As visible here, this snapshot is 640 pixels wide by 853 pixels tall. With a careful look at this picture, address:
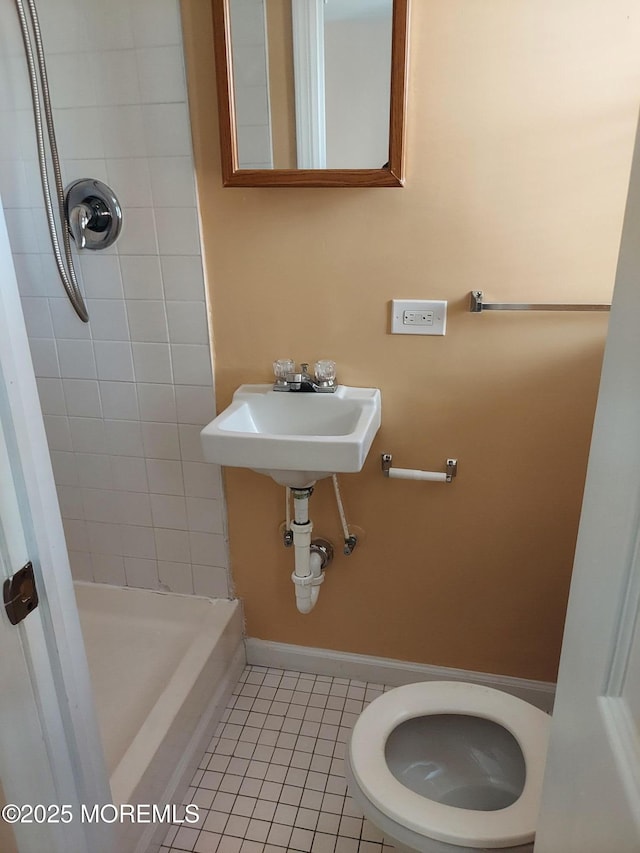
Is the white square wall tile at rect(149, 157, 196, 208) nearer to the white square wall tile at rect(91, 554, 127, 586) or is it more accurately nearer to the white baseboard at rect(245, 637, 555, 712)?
the white square wall tile at rect(91, 554, 127, 586)

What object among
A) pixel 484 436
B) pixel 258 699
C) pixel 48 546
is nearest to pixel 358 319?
pixel 484 436

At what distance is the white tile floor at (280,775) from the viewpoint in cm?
149

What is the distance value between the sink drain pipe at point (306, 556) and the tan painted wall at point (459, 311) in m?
0.08

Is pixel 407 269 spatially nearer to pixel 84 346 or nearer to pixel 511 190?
pixel 511 190

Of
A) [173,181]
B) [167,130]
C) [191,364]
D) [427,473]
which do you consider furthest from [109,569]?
[167,130]

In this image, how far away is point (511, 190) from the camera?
139 cm

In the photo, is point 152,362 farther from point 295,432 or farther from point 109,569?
point 109,569

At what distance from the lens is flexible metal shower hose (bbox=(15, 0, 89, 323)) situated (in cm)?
142

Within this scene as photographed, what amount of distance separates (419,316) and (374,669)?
3.69 ft

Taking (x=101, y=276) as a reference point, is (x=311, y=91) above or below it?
above

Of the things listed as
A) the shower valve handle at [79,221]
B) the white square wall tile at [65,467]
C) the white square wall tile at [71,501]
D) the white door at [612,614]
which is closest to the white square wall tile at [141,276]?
the shower valve handle at [79,221]

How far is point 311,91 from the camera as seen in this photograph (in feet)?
4.66

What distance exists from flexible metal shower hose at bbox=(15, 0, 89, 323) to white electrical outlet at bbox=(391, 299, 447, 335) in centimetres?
86

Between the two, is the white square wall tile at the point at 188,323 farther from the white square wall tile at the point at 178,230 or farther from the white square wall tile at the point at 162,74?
the white square wall tile at the point at 162,74
